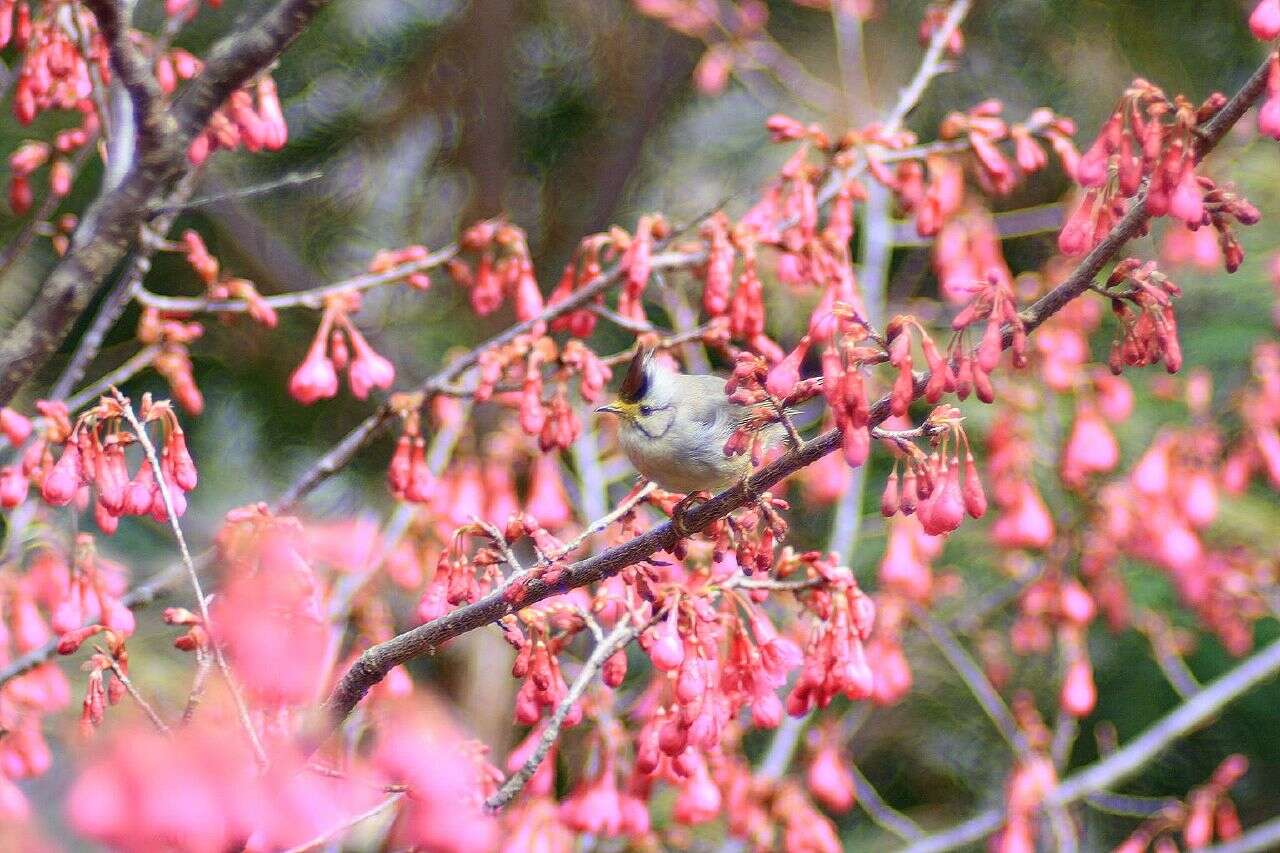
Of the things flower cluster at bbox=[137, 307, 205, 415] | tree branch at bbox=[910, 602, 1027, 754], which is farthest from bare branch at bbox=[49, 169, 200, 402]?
tree branch at bbox=[910, 602, 1027, 754]

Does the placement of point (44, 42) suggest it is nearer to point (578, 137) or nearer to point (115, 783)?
point (115, 783)

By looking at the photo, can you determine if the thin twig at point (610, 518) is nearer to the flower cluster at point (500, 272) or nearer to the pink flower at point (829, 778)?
the flower cluster at point (500, 272)

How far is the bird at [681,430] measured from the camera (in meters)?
1.98

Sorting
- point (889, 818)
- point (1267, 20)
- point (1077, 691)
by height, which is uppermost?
point (1267, 20)

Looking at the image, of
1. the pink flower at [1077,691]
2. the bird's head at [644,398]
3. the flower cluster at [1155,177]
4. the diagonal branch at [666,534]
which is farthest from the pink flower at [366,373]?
the pink flower at [1077,691]

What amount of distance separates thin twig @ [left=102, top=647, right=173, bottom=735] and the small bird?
2.55 ft

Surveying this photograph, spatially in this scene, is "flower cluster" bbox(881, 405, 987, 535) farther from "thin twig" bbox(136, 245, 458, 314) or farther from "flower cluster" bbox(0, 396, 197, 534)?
"thin twig" bbox(136, 245, 458, 314)

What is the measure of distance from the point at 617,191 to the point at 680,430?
9.58 ft

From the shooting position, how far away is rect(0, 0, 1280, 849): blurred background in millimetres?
4668

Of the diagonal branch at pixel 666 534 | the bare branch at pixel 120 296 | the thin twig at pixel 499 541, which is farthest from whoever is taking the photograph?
the bare branch at pixel 120 296

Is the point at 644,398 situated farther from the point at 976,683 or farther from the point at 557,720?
the point at 976,683

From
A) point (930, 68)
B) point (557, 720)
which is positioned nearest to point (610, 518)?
point (557, 720)

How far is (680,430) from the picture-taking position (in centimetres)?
202

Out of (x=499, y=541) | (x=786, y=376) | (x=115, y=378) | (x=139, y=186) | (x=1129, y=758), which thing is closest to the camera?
(x=786, y=376)
